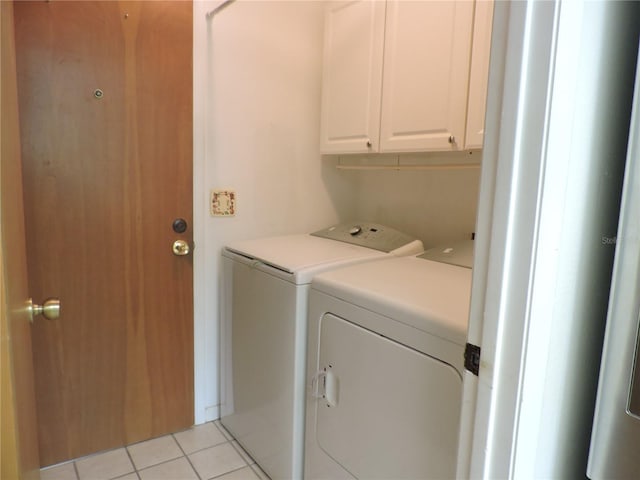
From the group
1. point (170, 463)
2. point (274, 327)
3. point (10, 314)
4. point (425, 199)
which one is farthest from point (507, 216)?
point (170, 463)

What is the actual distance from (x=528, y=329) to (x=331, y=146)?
1.72 m

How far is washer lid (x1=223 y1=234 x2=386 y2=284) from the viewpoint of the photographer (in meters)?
1.61

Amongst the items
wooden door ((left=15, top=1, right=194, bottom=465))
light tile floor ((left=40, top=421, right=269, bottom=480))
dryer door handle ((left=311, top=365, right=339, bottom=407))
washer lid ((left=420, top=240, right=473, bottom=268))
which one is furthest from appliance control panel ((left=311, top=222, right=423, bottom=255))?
light tile floor ((left=40, top=421, right=269, bottom=480))

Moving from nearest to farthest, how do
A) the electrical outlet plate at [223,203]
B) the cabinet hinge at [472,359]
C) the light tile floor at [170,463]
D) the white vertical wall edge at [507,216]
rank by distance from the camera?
1. the white vertical wall edge at [507,216]
2. the cabinet hinge at [472,359]
3. the light tile floor at [170,463]
4. the electrical outlet plate at [223,203]

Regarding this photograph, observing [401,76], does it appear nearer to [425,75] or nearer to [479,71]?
[425,75]

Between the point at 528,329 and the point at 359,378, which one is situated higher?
the point at 528,329

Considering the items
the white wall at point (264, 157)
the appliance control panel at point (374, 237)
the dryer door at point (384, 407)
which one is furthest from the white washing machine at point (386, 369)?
the white wall at point (264, 157)

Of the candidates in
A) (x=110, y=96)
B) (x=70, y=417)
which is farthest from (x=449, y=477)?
(x=110, y=96)

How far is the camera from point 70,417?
188cm

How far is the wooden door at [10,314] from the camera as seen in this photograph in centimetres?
76

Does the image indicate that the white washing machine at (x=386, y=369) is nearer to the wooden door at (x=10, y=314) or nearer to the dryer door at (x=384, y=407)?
the dryer door at (x=384, y=407)

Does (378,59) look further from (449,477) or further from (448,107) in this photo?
(449,477)

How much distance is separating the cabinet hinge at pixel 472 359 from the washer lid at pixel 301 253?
2.83 ft

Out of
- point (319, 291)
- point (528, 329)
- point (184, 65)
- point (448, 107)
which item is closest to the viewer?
point (528, 329)
